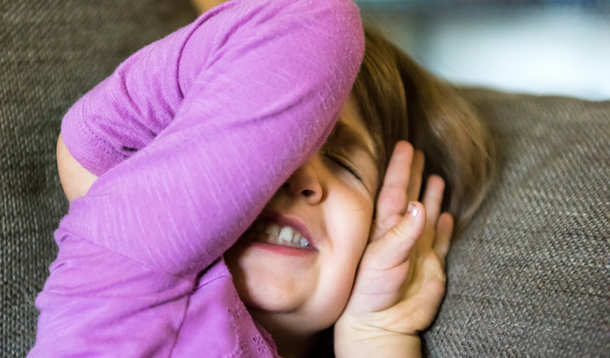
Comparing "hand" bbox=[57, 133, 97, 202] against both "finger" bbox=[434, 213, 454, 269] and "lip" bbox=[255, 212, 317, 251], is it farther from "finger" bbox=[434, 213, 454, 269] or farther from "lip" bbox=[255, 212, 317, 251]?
"finger" bbox=[434, 213, 454, 269]

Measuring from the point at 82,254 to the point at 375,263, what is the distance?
1.20ft

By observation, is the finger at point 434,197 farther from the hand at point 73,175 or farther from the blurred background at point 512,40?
the blurred background at point 512,40

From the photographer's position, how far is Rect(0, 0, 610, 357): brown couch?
493mm

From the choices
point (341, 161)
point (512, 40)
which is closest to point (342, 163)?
point (341, 161)

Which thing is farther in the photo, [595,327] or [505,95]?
[505,95]

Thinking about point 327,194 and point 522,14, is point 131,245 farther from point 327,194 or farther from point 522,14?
point 522,14

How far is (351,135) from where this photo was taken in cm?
68

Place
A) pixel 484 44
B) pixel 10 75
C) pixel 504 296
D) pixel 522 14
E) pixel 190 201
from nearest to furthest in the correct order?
pixel 190 201
pixel 504 296
pixel 10 75
pixel 484 44
pixel 522 14

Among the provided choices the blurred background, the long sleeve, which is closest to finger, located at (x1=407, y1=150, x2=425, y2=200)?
the long sleeve

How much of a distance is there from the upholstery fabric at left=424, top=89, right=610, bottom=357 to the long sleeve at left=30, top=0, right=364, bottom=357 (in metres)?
0.27

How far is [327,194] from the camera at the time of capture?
0.61 meters

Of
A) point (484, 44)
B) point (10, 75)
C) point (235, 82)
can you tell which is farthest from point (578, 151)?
point (484, 44)

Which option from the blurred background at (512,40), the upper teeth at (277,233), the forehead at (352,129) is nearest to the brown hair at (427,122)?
the forehead at (352,129)

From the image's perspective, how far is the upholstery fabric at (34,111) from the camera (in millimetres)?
591
